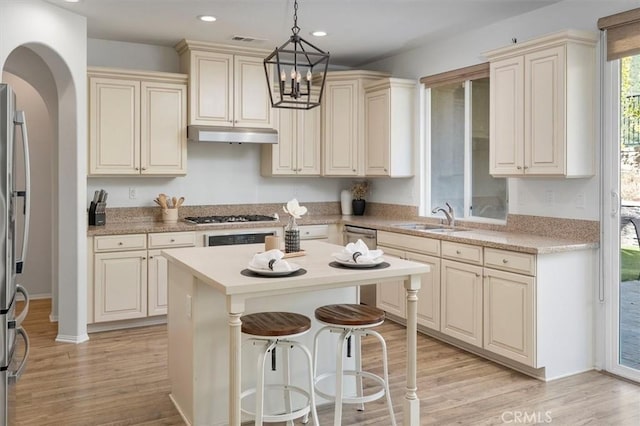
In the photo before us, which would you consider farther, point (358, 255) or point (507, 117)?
point (507, 117)

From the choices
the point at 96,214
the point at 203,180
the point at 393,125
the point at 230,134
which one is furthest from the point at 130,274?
the point at 393,125

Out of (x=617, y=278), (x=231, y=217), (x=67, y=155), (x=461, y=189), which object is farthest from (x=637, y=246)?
(x=67, y=155)

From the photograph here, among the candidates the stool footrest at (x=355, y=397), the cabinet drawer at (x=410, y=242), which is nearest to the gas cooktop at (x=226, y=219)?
the cabinet drawer at (x=410, y=242)

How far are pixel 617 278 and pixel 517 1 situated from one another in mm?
2123

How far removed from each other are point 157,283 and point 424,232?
2408 millimetres

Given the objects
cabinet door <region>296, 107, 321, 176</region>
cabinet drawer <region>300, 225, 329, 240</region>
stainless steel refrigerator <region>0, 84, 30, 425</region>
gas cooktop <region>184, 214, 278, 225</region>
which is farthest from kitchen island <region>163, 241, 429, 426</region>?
cabinet door <region>296, 107, 321, 176</region>

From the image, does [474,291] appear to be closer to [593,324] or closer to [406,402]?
[593,324]

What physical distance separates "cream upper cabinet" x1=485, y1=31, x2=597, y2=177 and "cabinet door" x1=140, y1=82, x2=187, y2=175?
2905 millimetres

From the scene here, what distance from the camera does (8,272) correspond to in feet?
7.70

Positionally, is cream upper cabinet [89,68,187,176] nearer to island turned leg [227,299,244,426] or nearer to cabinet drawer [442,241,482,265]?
cabinet drawer [442,241,482,265]

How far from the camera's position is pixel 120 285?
469 centimetres

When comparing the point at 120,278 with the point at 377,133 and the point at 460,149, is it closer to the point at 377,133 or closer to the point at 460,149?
the point at 377,133

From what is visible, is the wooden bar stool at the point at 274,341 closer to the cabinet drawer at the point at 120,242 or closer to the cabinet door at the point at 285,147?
the cabinet drawer at the point at 120,242

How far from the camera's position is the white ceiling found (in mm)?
4086
